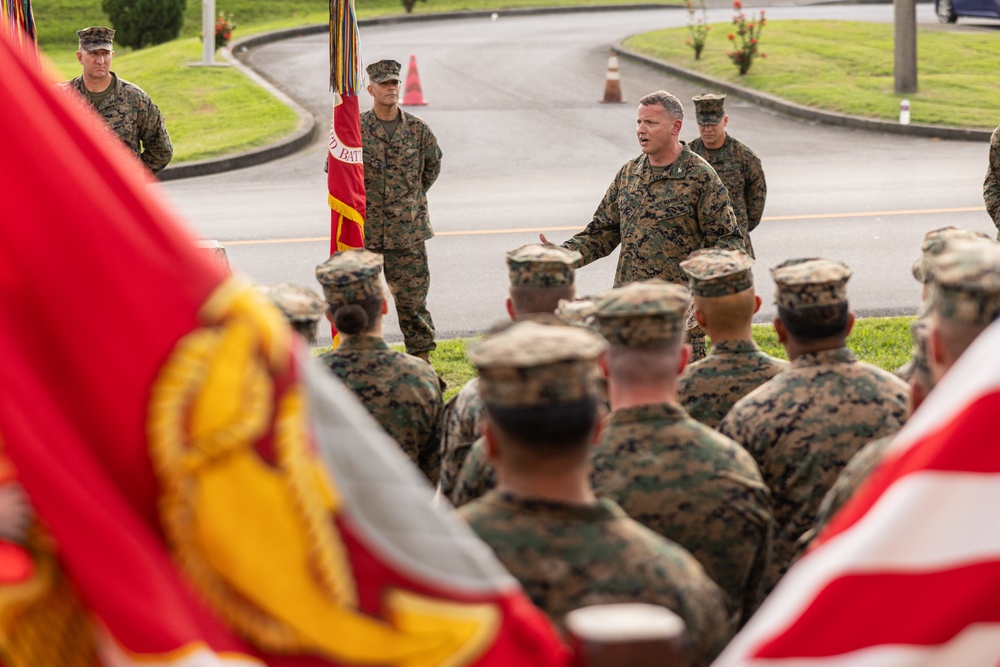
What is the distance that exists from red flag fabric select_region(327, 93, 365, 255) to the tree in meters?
22.2

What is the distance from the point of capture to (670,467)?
143 inches

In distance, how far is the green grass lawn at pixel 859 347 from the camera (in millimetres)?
8812

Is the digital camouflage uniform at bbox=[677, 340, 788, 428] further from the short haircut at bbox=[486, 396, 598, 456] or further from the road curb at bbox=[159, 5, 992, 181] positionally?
the road curb at bbox=[159, 5, 992, 181]

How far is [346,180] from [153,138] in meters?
2.26

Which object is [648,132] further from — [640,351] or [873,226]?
[873,226]

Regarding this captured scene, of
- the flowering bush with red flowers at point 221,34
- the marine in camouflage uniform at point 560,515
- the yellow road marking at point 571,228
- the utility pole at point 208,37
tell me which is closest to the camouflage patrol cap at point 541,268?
the marine in camouflage uniform at point 560,515

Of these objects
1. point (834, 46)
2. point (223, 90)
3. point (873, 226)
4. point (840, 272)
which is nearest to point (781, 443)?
point (840, 272)

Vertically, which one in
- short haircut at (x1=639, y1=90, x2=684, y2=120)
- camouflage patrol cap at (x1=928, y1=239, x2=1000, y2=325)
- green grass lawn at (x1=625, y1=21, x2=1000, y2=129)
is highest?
camouflage patrol cap at (x1=928, y1=239, x2=1000, y2=325)

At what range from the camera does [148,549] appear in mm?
1944

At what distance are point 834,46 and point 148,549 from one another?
988 inches

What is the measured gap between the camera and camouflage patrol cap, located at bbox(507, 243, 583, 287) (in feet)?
16.8

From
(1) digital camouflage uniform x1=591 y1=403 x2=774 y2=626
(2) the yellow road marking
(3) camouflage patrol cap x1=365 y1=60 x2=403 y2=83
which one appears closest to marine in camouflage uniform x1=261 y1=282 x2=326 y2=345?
(1) digital camouflage uniform x1=591 y1=403 x2=774 y2=626

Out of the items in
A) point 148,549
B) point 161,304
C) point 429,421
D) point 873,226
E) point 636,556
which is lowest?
point 873,226

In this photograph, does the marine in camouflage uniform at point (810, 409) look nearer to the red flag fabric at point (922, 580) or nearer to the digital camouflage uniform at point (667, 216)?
the red flag fabric at point (922, 580)
